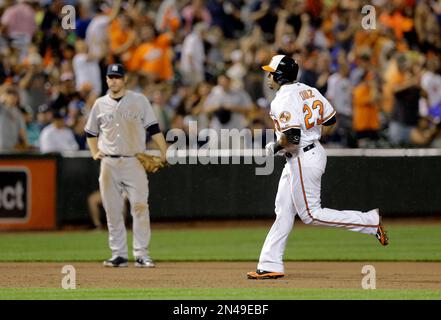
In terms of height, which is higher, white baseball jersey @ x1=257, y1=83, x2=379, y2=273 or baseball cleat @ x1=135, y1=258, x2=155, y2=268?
white baseball jersey @ x1=257, y1=83, x2=379, y2=273

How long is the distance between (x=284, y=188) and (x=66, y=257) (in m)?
4.30

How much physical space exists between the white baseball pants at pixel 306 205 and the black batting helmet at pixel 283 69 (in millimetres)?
713

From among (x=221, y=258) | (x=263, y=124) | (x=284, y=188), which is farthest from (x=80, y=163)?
(x=284, y=188)

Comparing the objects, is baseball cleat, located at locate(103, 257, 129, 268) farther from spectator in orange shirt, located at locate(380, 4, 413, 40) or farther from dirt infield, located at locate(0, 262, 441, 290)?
spectator in orange shirt, located at locate(380, 4, 413, 40)

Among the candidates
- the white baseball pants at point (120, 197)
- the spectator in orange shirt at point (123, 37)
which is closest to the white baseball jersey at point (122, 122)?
the white baseball pants at point (120, 197)

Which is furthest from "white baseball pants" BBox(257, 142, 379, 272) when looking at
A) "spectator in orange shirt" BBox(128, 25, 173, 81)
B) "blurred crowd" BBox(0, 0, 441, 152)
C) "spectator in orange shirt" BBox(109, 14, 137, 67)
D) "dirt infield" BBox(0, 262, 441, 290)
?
"spectator in orange shirt" BBox(109, 14, 137, 67)

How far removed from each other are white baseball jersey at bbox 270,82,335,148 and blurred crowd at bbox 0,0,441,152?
7.27m

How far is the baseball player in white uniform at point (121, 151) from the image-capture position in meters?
12.6

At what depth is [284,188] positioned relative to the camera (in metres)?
11.1

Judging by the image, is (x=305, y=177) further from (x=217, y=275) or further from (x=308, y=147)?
(x=217, y=275)

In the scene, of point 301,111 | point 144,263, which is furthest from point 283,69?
point 144,263

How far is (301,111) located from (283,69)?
47 cm

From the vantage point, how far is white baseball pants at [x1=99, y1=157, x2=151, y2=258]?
41.6ft

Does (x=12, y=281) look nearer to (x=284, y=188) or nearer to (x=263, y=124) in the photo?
(x=284, y=188)
